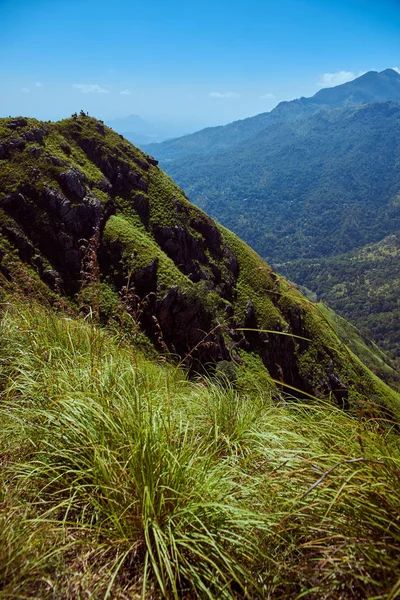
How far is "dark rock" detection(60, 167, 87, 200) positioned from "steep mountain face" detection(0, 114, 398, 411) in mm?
144

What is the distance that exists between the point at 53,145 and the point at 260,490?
57.9m

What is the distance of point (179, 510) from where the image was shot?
2.25 metres

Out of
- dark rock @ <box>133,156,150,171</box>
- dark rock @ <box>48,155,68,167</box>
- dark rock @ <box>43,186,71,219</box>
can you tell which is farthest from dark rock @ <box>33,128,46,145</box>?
dark rock @ <box>133,156,150,171</box>

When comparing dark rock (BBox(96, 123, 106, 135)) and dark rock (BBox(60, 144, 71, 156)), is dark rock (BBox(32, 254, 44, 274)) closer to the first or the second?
dark rock (BBox(60, 144, 71, 156))

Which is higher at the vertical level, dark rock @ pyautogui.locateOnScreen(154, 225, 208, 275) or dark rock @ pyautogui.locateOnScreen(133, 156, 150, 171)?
dark rock @ pyautogui.locateOnScreen(133, 156, 150, 171)

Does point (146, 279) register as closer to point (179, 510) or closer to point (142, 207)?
point (142, 207)

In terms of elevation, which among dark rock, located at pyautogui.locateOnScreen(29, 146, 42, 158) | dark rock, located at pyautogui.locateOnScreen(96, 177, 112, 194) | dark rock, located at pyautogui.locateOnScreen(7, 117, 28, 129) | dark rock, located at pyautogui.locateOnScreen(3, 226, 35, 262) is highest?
dark rock, located at pyautogui.locateOnScreen(7, 117, 28, 129)

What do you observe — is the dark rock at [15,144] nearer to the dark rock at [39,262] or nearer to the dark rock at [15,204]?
the dark rock at [15,204]

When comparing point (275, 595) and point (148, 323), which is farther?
point (148, 323)

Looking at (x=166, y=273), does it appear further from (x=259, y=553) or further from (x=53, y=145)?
(x=259, y=553)

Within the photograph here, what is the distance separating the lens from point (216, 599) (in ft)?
6.27

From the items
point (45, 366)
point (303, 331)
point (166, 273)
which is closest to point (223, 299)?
point (166, 273)

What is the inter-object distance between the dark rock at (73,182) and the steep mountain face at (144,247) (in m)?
0.14

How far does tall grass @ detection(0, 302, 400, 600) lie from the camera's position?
188 centimetres
